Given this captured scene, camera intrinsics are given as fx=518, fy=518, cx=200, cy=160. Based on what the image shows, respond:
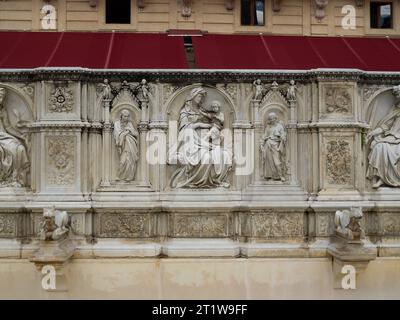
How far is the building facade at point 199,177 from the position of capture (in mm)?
10867

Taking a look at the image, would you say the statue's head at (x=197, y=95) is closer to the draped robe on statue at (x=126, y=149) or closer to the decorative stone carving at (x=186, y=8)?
the draped robe on statue at (x=126, y=149)

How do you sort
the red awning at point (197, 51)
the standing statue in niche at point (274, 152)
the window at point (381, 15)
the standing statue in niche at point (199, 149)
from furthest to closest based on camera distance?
the window at point (381, 15) → the red awning at point (197, 51) → the standing statue in niche at point (274, 152) → the standing statue in niche at point (199, 149)

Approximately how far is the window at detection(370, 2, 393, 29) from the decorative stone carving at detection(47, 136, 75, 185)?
9074mm

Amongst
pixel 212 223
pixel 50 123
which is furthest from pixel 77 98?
pixel 212 223

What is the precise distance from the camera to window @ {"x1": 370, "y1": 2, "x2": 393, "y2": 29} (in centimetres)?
A: 1450

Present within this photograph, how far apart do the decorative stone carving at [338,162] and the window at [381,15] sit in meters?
5.13

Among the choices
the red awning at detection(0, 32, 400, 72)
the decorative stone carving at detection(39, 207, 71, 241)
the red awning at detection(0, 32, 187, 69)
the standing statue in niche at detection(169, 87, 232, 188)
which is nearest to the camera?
the decorative stone carving at detection(39, 207, 71, 241)

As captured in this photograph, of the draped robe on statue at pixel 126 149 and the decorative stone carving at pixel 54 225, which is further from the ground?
the draped robe on statue at pixel 126 149

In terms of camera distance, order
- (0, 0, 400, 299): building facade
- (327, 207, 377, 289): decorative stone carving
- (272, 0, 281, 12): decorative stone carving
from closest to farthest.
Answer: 1. (327, 207, 377, 289): decorative stone carving
2. (0, 0, 400, 299): building facade
3. (272, 0, 281, 12): decorative stone carving

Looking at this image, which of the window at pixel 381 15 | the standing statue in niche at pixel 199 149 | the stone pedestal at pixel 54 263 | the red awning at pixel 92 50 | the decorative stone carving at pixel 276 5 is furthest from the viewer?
the window at pixel 381 15

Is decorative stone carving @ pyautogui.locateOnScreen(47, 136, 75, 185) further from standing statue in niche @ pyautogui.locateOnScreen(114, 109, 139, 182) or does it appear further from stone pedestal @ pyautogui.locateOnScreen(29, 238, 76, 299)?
stone pedestal @ pyautogui.locateOnScreen(29, 238, 76, 299)

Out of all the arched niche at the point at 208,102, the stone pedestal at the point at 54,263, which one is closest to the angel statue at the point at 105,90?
the arched niche at the point at 208,102

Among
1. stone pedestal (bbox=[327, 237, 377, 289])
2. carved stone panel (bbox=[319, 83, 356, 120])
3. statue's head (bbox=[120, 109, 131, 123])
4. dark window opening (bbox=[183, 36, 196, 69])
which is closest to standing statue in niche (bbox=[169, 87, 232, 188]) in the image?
statue's head (bbox=[120, 109, 131, 123])

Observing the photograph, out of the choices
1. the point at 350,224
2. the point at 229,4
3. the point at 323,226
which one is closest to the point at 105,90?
the point at 229,4
